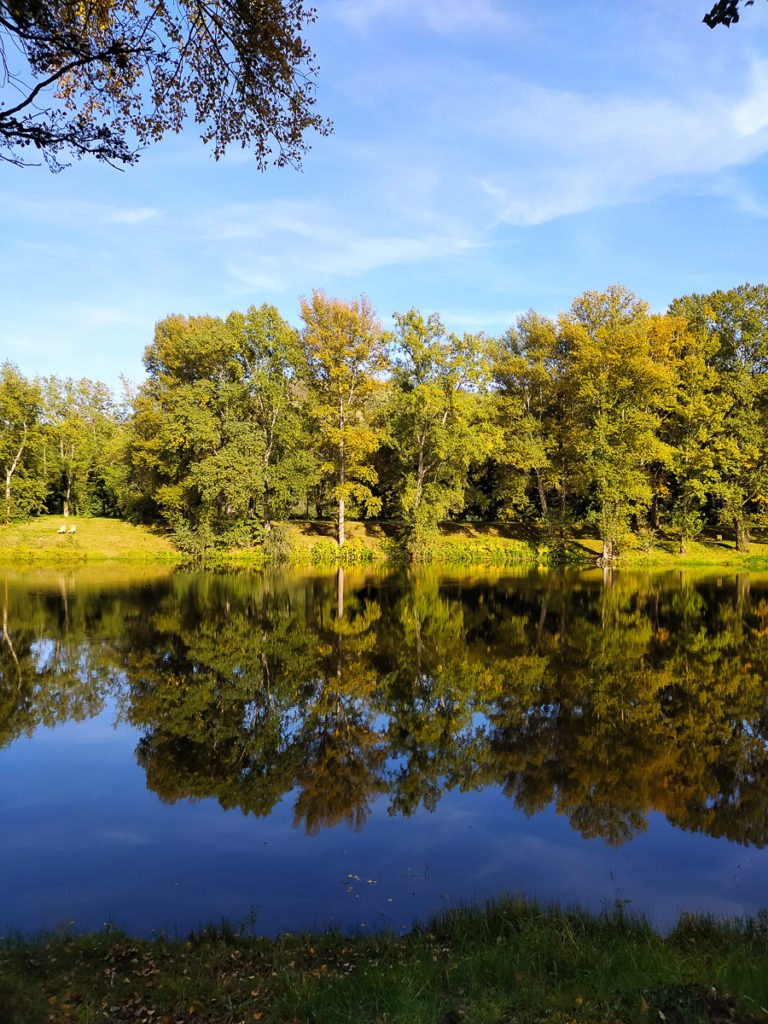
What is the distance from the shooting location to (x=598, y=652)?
Result: 57.0 ft

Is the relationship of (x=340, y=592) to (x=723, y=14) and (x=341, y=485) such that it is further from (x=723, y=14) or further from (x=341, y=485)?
(x=723, y=14)

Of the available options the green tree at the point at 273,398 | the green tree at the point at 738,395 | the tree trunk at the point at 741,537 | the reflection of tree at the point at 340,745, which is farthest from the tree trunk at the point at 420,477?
the reflection of tree at the point at 340,745

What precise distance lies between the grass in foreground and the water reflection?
8.70 ft

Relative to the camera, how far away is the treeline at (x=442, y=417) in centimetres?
4084

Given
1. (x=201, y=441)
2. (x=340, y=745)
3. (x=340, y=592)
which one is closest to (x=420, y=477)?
(x=201, y=441)

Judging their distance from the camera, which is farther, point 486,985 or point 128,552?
point 128,552

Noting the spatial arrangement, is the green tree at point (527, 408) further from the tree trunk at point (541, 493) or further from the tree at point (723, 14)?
the tree at point (723, 14)

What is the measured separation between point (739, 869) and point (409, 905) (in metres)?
3.74

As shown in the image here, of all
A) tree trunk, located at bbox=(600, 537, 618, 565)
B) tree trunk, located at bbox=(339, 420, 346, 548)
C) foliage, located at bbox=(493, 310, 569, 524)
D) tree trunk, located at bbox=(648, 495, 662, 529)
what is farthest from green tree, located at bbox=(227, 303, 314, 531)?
tree trunk, located at bbox=(648, 495, 662, 529)

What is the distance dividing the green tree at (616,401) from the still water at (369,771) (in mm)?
20796

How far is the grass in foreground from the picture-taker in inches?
170

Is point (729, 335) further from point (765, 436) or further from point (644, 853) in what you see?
point (644, 853)

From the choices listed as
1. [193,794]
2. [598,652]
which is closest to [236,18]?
[193,794]

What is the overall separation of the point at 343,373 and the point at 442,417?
292 inches
